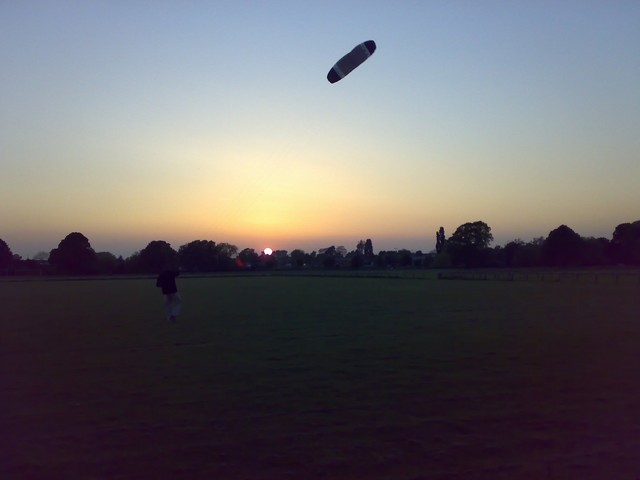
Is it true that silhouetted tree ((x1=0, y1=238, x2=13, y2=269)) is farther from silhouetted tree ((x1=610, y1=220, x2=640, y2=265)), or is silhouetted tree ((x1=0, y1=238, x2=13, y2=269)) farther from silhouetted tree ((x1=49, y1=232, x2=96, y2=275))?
silhouetted tree ((x1=610, y1=220, x2=640, y2=265))

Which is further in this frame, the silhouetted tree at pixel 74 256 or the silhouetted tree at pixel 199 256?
the silhouetted tree at pixel 199 256

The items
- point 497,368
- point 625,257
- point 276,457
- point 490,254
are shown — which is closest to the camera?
point 276,457

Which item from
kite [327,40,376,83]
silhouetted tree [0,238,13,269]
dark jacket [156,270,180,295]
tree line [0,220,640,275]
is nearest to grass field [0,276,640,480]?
dark jacket [156,270,180,295]

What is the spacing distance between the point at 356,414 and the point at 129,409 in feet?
8.37

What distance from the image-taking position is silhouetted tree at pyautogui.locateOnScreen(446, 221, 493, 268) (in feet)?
366

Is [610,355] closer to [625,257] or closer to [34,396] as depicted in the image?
[34,396]

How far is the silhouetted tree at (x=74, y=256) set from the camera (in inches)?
3905

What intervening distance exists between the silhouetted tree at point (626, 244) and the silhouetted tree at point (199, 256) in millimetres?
61675

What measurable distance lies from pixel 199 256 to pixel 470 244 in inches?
1879

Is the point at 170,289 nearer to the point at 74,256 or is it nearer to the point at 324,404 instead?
the point at 324,404

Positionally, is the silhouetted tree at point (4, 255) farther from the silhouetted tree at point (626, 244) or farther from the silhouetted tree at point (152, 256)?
the silhouetted tree at point (626, 244)

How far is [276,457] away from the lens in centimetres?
541

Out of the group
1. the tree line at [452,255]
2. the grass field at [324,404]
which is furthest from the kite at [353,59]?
the tree line at [452,255]

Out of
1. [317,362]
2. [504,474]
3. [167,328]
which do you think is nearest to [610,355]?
[317,362]
